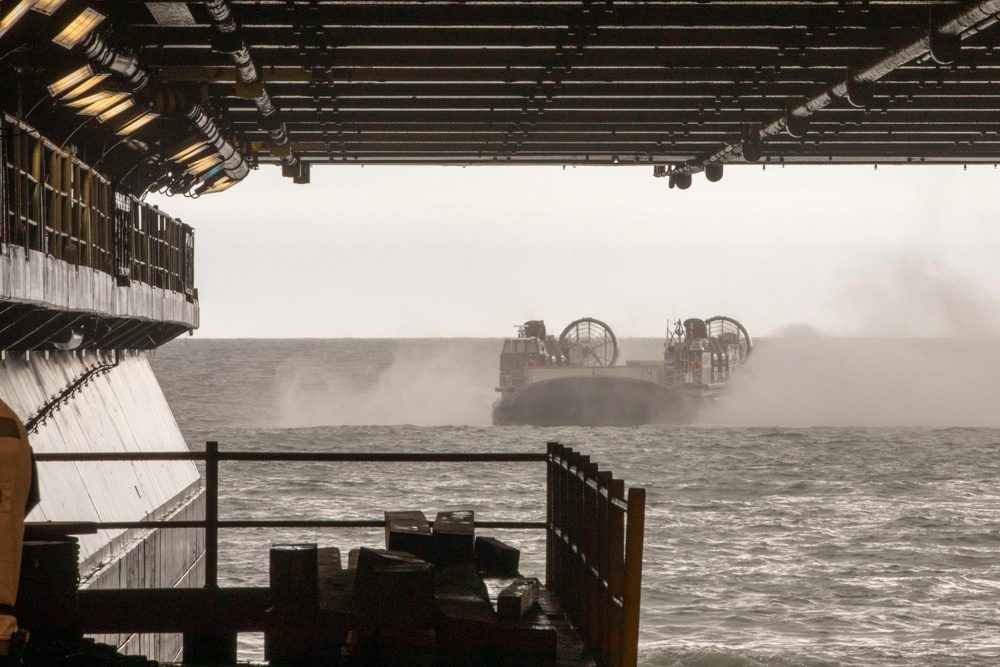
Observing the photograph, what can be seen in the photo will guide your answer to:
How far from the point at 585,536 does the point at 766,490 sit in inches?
1501

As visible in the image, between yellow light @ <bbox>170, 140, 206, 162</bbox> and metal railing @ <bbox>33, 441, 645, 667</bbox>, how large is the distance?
9231 mm

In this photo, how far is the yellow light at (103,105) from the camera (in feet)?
42.7

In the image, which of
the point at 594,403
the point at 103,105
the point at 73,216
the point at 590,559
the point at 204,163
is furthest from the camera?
the point at 594,403

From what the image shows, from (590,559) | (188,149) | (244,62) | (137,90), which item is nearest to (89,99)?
(137,90)

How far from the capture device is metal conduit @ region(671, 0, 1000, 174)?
9.95 meters

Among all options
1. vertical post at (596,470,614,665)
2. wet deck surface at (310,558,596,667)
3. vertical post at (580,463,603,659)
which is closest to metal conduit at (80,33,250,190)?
wet deck surface at (310,558,596,667)

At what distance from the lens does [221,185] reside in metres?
21.3

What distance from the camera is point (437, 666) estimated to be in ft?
18.4

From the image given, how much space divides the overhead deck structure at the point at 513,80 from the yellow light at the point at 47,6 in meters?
0.02

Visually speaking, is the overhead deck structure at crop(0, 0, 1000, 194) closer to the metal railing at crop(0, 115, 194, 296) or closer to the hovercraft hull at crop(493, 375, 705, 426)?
the metal railing at crop(0, 115, 194, 296)

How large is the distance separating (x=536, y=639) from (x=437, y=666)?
47 cm

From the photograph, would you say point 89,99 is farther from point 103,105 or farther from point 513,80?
point 513,80

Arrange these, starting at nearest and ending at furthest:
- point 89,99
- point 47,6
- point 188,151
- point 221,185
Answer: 1. point 47,6
2. point 89,99
3. point 188,151
4. point 221,185

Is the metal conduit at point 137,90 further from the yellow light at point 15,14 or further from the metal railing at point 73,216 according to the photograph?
the yellow light at point 15,14
